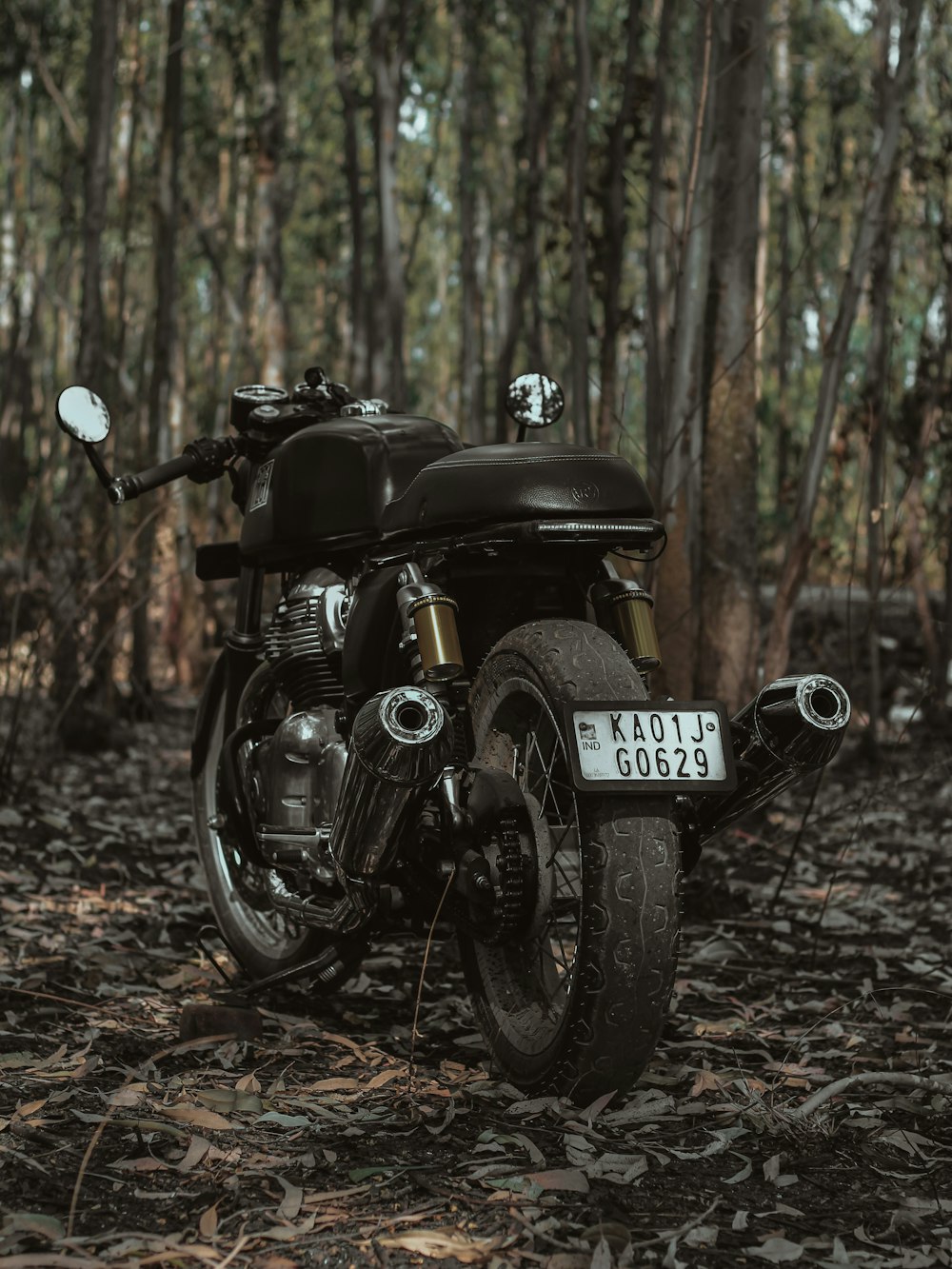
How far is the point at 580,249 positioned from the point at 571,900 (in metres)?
4.60

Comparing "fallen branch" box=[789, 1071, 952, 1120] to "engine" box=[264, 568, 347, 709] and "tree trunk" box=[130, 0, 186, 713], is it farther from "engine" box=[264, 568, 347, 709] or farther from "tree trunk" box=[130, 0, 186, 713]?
"tree trunk" box=[130, 0, 186, 713]

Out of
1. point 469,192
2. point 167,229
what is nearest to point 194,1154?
point 167,229

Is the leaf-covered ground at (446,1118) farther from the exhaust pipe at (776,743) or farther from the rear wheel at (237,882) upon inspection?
the exhaust pipe at (776,743)

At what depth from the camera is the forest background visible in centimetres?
591

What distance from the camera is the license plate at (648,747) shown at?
265cm

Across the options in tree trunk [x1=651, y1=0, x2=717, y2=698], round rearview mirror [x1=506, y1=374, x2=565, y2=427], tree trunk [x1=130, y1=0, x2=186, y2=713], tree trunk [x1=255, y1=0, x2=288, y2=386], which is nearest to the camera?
round rearview mirror [x1=506, y1=374, x2=565, y2=427]

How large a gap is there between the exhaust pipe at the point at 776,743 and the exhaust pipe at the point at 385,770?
0.52 metres

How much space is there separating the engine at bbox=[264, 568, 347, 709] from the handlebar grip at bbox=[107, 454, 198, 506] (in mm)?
Result: 447

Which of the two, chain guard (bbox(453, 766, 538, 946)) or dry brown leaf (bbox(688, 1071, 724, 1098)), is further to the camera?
dry brown leaf (bbox(688, 1071, 724, 1098))

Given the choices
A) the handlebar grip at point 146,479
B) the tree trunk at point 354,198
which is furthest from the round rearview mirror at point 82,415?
the tree trunk at point 354,198

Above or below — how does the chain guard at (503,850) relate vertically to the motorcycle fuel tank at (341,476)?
below

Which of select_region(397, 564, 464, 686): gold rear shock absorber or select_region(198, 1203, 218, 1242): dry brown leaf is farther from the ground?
select_region(397, 564, 464, 686): gold rear shock absorber

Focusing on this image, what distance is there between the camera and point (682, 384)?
18.4 ft

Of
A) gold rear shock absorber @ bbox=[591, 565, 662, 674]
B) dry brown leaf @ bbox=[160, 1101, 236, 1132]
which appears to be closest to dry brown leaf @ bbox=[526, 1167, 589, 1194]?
dry brown leaf @ bbox=[160, 1101, 236, 1132]
